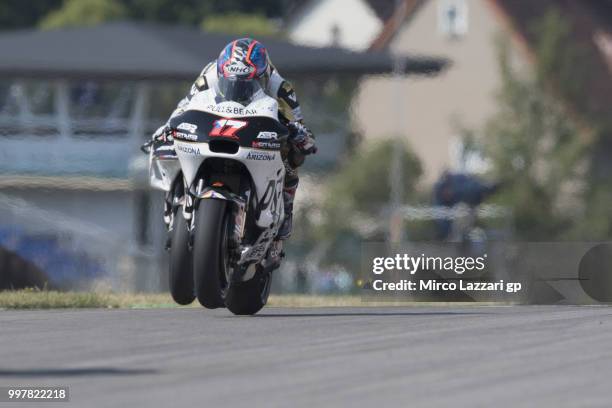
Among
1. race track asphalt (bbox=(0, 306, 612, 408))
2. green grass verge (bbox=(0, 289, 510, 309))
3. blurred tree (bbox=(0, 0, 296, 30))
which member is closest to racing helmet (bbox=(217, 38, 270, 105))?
race track asphalt (bbox=(0, 306, 612, 408))

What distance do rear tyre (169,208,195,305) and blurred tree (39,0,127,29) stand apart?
216 ft

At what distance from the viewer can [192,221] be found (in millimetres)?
12938

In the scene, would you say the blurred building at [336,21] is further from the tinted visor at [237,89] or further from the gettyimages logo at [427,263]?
the tinted visor at [237,89]

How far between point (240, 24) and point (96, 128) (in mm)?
24934

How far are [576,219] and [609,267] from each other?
3114 centimetres

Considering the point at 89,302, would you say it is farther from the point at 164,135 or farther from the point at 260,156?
the point at 260,156

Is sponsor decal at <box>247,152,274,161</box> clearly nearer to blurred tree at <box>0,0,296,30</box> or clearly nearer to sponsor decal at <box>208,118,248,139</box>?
sponsor decal at <box>208,118,248,139</box>

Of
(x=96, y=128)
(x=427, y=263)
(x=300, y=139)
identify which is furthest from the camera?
(x=96, y=128)

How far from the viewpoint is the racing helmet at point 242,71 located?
13.3 metres

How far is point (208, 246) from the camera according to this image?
41.5 ft

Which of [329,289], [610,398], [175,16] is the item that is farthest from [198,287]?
[175,16]

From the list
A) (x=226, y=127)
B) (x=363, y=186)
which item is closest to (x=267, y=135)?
(x=226, y=127)

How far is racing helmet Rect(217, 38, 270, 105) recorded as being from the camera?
1331 centimetres

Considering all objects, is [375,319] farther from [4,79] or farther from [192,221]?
[4,79]
